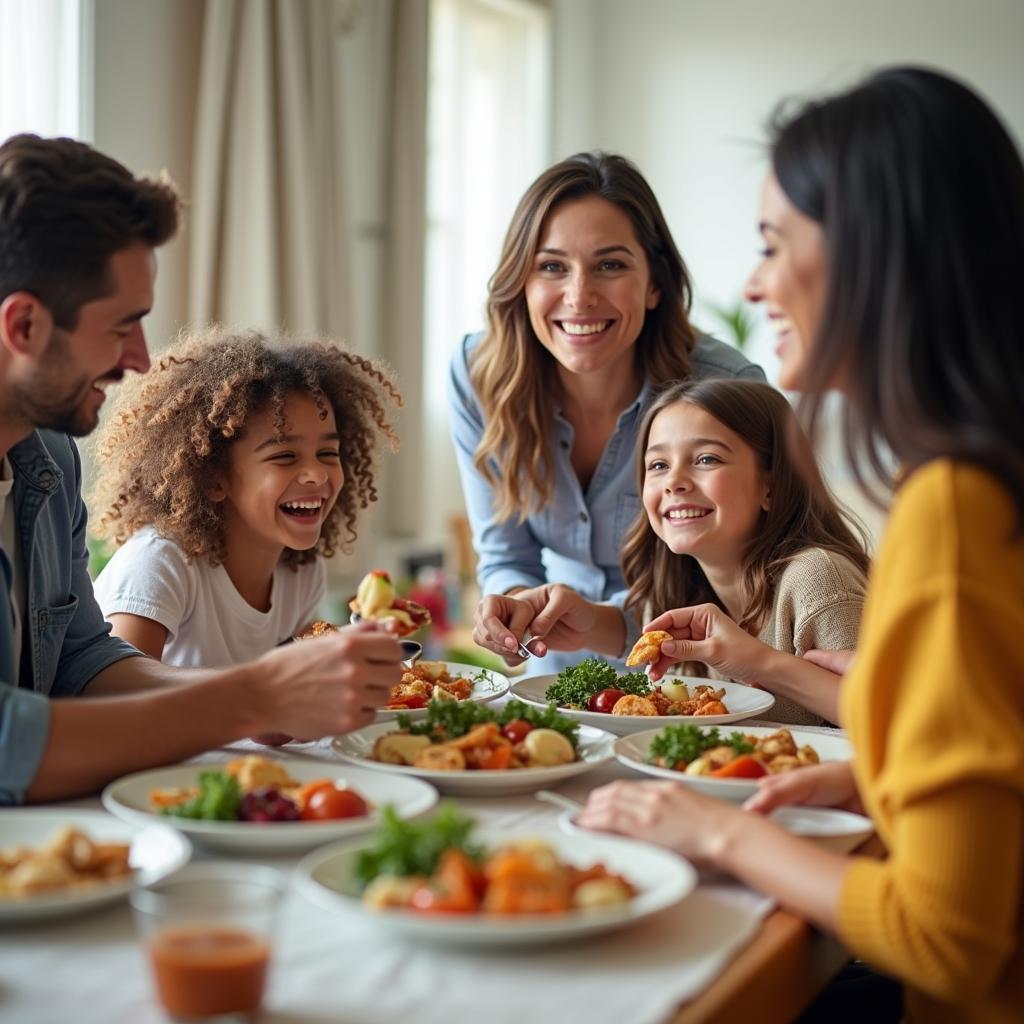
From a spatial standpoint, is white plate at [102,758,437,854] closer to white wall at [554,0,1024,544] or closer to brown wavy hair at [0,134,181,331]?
brown wavy hair at [0,134,181,331]

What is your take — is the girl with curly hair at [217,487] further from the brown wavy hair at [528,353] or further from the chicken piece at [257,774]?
the chicken piece at [257,774]

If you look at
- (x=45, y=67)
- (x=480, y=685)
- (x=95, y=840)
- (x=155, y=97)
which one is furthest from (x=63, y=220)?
(x=155, y=97)

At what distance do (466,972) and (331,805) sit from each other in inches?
15.1

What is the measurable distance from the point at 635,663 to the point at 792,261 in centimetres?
101

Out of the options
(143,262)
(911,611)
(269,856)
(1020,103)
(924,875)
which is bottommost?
(269,856)

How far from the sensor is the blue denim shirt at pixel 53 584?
204cm

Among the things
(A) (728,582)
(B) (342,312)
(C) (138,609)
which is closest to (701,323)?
(B) (342,312)

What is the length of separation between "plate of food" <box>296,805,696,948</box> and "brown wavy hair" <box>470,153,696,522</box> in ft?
6.76

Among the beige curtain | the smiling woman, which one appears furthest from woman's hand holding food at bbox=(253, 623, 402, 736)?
the beige curtain

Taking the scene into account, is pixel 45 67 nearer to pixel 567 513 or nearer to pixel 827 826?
pixel 567 513

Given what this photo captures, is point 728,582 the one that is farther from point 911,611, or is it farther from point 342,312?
point 342,312

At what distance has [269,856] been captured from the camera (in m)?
1.51

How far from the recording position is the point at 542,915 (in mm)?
1246

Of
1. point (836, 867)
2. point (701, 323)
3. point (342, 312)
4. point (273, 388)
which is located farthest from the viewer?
point (701, 323)
